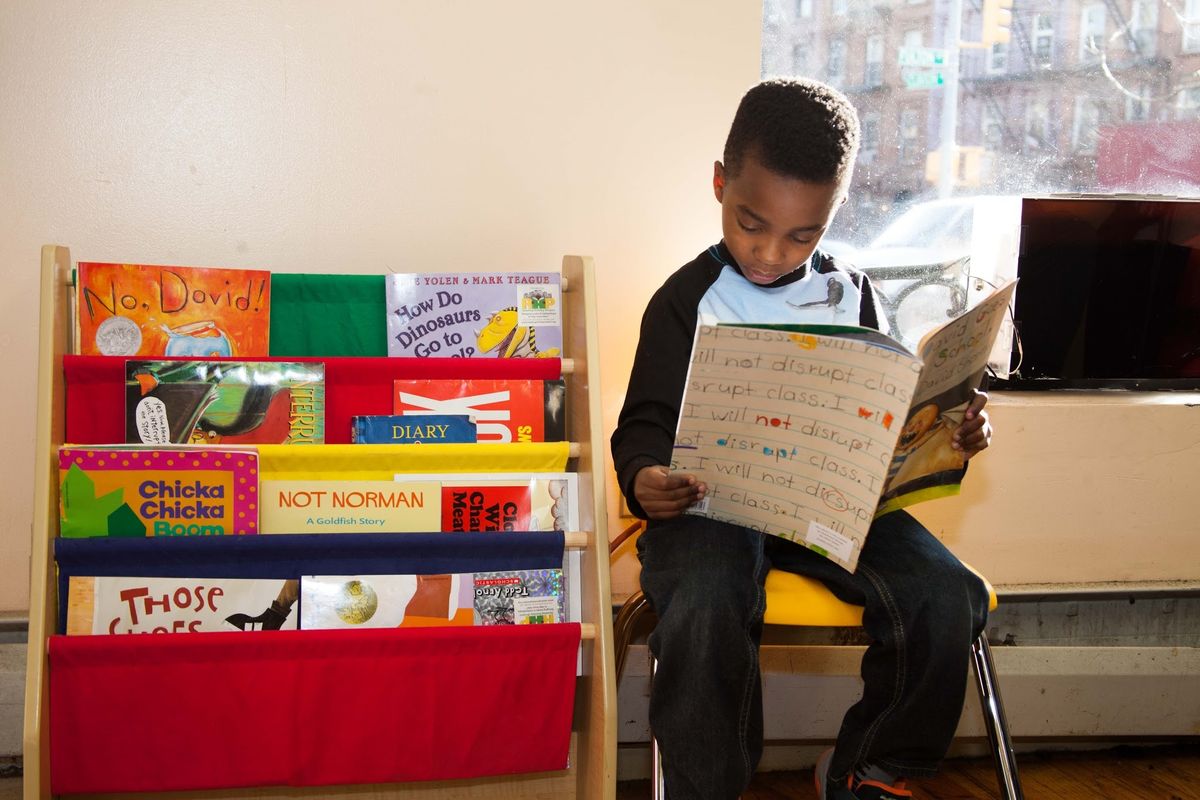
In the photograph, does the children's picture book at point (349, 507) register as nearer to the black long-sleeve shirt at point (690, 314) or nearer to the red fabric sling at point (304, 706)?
the red fabric sling at point (304, 706)

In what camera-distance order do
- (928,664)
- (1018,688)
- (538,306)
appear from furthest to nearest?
(1018,688), (538,306), (928,664)

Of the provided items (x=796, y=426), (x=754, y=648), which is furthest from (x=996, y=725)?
(x=796, y=426)

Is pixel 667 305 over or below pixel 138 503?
over

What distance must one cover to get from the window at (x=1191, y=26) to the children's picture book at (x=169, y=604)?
1733 millimetres

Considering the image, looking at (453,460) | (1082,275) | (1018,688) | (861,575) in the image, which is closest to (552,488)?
(453,460)

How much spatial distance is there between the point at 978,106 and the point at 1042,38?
0.54 feet

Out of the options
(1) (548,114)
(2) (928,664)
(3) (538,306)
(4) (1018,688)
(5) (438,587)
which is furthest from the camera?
(4) (1018,688)

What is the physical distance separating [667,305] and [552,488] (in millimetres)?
261

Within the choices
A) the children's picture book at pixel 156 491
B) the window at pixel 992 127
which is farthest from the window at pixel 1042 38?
the children's picture book at pixel 156 491

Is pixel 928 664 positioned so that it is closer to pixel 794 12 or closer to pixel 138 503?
pixel 138 503

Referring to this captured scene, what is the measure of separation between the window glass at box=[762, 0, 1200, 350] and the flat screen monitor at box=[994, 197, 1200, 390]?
84 mm

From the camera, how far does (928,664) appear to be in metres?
1.06

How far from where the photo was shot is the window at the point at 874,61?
1680 millimetres

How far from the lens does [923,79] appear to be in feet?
5.58
